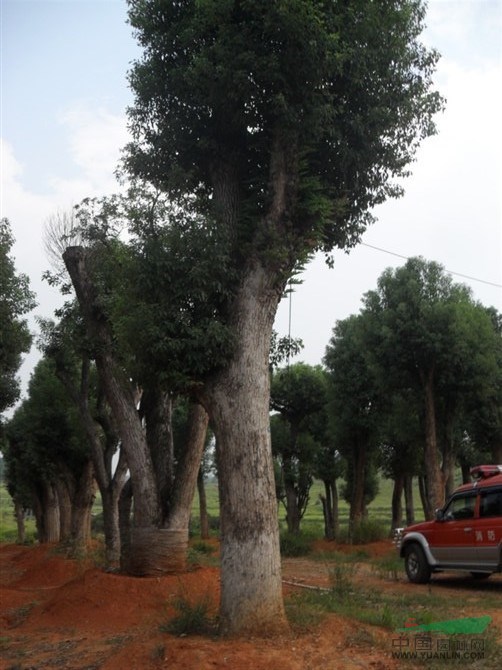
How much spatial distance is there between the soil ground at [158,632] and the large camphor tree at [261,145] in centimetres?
70

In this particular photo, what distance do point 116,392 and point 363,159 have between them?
6.27 metres

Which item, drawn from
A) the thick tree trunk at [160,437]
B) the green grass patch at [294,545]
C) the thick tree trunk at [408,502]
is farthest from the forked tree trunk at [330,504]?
the thick tree trunk at [160,437]

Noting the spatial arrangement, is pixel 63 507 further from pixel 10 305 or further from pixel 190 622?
pixel 190 622

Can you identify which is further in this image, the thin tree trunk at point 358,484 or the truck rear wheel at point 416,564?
the thin tree trunk at point 358,484

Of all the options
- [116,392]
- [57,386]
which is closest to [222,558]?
[116,392]

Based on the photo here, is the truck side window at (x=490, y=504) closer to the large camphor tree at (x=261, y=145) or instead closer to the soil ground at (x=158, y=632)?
the soil ground at (x=158, y=632)

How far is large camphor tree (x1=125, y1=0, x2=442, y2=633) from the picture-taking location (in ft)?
28.2

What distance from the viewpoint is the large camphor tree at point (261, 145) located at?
8.59 metres

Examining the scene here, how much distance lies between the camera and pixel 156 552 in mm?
12180

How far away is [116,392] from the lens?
12992mm

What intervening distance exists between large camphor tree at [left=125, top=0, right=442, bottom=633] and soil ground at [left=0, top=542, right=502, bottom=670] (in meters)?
0.70

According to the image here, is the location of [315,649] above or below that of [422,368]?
below

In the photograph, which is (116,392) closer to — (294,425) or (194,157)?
(194,157)

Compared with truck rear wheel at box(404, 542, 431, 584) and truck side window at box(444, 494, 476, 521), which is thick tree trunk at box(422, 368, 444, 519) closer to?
truck rear wheel at box(404, 542, 431, 584)
